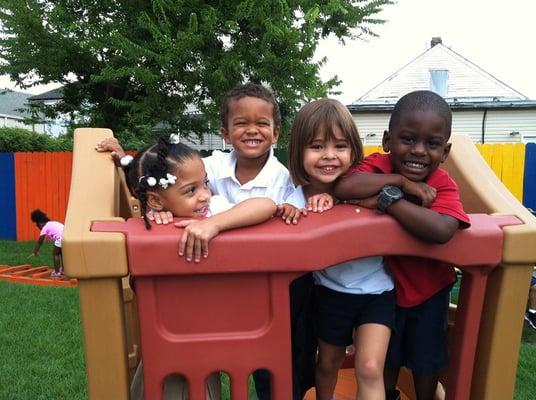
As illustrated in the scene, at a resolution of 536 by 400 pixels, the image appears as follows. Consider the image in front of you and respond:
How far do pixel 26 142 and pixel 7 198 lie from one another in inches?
101

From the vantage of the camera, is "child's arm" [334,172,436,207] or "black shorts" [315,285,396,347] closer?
"child's arm" [334,172,436,207]

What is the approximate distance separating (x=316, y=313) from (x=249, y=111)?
76cm

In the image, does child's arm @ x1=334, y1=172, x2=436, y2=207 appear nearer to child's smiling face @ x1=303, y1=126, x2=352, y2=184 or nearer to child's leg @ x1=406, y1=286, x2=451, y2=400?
child's smiling face @ x1=303, y1=126, x2=352, y2=184

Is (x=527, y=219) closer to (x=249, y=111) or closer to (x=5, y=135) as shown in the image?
(x=249, y=111)

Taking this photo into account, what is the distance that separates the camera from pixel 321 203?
1457 mm

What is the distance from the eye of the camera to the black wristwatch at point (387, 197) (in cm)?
130

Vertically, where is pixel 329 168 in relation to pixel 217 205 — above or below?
above

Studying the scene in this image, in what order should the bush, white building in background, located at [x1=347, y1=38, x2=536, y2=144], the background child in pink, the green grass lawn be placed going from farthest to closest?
1. white building in background, located at [x1=347, y1=38, x2=536, y2=144]
2. the bush
3. the background child in pink
4. the green grass lawn

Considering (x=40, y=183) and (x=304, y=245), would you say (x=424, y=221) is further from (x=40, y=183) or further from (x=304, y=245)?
(x=40, y=183)

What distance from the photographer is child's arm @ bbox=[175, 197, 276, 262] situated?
1.20 m

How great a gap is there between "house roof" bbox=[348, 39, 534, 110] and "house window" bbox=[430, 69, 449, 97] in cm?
8

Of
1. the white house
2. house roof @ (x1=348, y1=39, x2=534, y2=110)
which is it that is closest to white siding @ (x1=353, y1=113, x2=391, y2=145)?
house roof @ (x1=348, y1=39, x2=534, y2=110)

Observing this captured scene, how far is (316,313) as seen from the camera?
173cm

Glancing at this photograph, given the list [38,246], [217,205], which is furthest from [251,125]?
[38,246]
